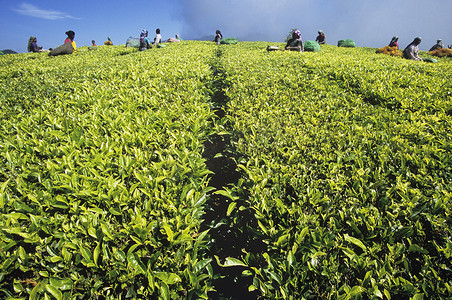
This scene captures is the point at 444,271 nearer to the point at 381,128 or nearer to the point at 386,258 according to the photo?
the point at 386,258

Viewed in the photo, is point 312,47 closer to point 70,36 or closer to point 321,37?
point 321,37

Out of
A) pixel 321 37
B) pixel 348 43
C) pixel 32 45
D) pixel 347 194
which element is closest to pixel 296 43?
pixel 321 37

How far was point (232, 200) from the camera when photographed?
2811 millimetres

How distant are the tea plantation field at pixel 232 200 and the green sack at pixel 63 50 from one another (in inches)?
510

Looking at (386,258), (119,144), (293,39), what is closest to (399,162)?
(386,258)

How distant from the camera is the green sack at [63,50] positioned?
14353 millimetres

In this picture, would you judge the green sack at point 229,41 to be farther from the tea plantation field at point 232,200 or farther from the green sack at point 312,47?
the tea plantation field at point 232,200

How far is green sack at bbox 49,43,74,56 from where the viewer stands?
14.4 meters

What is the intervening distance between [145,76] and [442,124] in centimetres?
667

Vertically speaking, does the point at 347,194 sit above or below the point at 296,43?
below

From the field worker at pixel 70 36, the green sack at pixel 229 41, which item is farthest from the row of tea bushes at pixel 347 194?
the green sack at pixel 229 41

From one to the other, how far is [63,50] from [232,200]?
17860 mm

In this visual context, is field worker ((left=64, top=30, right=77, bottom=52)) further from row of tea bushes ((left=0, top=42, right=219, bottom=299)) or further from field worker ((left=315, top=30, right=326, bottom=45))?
field worker ((left=315, top=30, right=326, bottom=45))

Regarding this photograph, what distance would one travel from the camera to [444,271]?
5.76 ft
